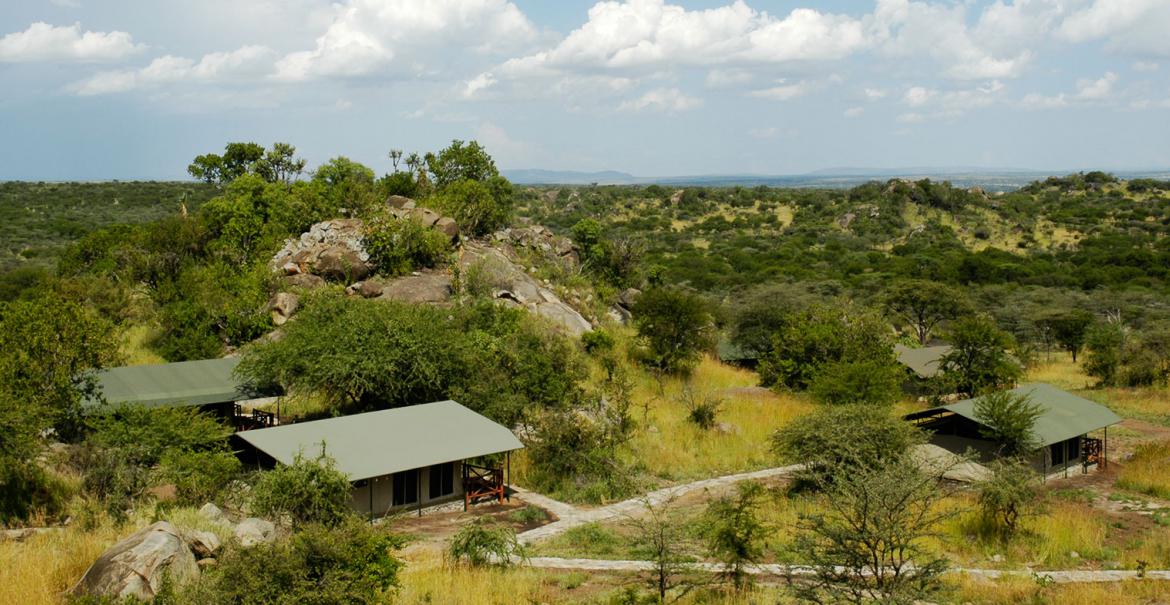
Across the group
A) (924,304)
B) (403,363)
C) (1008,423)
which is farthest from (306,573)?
(924,304)

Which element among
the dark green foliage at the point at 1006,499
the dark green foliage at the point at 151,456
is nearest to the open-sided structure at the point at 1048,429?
the dark green foliage at the point at 1006,499

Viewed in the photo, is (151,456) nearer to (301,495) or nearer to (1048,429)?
(301,495)

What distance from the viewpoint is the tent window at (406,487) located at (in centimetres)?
2212

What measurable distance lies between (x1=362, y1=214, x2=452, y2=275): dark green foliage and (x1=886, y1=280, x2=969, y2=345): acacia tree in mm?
28396

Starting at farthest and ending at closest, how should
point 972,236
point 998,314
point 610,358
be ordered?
point 972,236 → point 998,314 → point 610,358

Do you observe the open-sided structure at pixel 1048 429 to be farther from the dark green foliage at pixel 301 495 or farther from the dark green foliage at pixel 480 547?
the dark green foliage at pixel 301 495

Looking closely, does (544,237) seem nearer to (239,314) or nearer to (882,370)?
(239,314)

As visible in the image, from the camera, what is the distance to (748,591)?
16.0 meters

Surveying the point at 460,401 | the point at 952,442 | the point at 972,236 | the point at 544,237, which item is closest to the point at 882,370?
the point at 952,442

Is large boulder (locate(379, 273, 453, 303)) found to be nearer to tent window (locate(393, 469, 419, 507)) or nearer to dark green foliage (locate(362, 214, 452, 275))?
dark green foliage (locate(362, 214, 452, 275))

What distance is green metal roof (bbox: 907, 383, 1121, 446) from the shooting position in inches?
1037

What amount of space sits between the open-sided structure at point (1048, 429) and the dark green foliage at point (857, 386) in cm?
207

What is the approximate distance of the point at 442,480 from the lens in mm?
23016

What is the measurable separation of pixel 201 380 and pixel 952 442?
23.3m
